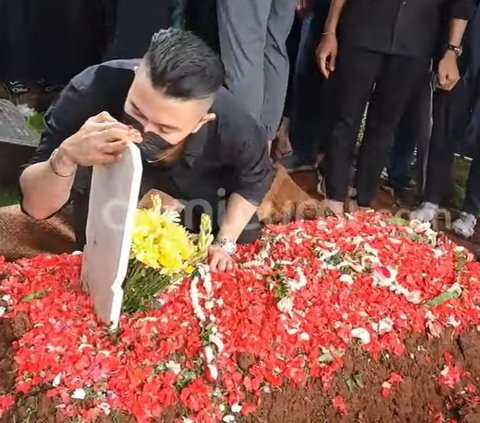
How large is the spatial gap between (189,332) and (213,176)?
1.71ft

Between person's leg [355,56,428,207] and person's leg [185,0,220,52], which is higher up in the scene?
person's leg [185,0,220,52]

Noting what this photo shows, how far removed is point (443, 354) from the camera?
1.55 meters

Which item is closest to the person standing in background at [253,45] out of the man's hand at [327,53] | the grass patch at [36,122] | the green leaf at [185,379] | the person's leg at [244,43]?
the person's leg at [244,43]

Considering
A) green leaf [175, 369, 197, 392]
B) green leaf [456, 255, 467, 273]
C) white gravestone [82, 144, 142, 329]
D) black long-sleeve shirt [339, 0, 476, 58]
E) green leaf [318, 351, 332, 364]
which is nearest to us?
white gravestone [82, 144, 142, 329]

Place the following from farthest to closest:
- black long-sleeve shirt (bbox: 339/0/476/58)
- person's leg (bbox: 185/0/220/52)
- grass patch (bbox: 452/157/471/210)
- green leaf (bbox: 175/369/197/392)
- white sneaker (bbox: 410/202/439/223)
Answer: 1. grass patch (bbox: 452/157/471/210)
2. white sneaker (bbox: 410/202/439/223)
3. black long-sleeve shirt (bbox: 339/0/476/58)
4. person's leg (bbox: 185/0/220/52)
5. green leaf (bbox: 175/369/197/392)

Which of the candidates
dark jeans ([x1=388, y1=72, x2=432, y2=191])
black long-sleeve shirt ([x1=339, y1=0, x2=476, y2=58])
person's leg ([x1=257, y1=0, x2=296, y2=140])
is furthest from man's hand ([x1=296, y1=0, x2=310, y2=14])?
dark jeans ([x1=388, y1=72, x2=432, y2=191])

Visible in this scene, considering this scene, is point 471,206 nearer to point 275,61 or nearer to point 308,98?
point 308,98

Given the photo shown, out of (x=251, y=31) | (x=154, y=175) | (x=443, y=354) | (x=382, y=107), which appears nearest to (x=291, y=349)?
(x=443, y=354)

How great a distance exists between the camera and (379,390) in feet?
4.79

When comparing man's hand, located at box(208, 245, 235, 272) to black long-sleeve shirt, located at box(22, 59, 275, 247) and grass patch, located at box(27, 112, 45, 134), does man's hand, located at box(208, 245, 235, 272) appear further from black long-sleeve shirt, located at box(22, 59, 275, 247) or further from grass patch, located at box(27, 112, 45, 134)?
grass patch, located at box(27, 112, 45, 134)

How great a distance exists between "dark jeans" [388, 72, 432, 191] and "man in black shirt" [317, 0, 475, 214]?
11 centimetres

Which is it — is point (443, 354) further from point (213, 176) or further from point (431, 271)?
point (213, 176)

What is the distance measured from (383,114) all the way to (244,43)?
75 centimetres

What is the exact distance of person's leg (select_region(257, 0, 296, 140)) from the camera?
7.95ft
